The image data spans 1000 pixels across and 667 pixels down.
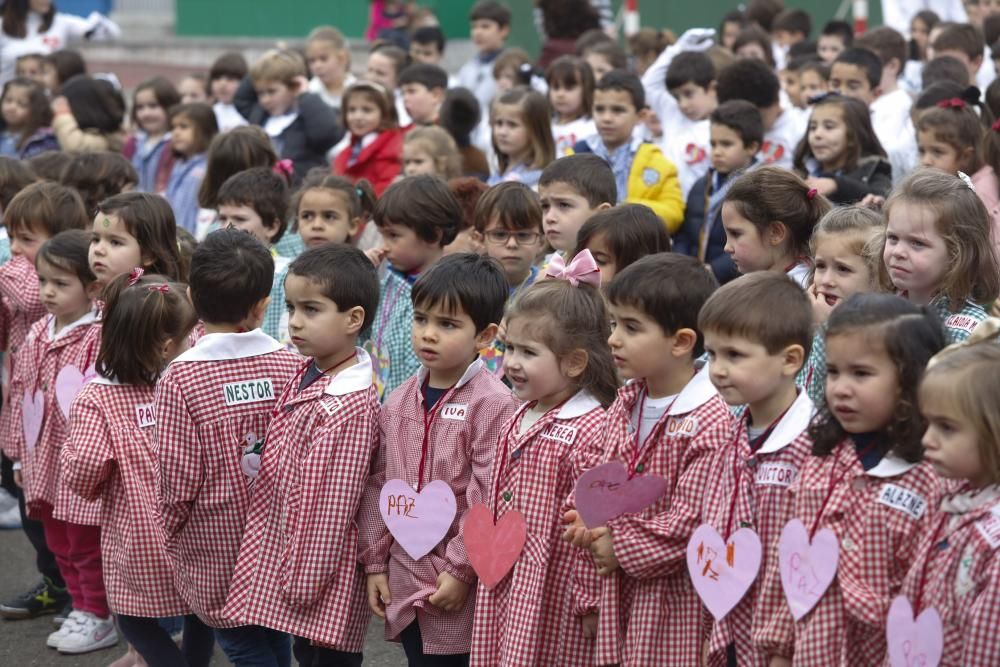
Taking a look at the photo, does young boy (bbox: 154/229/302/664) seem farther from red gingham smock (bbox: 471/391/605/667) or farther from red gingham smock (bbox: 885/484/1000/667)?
red gingham smock (bbox: 885/484/1000/667)

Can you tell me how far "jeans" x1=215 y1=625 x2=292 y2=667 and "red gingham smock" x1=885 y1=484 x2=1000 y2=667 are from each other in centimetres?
215

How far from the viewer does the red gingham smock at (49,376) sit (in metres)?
5.59

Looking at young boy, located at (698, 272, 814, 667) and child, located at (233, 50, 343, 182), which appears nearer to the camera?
young boy, located at (698, 272, 814, 667)

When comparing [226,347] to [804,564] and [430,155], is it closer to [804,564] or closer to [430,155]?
[804,564]

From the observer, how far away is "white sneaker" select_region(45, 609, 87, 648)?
5793 millimetres

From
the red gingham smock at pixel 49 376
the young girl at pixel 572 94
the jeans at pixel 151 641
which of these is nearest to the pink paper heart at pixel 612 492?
the jeans at pixel 151 641

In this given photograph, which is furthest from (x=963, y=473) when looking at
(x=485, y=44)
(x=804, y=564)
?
(x=485, y=44)

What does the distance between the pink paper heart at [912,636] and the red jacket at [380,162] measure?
6.07 metres

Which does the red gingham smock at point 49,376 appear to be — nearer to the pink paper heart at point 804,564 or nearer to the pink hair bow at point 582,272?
the pink hair bow at point 582,272

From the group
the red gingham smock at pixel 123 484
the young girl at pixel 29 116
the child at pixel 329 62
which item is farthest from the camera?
the child at pixel 329 62

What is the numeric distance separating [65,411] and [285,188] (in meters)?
1.78

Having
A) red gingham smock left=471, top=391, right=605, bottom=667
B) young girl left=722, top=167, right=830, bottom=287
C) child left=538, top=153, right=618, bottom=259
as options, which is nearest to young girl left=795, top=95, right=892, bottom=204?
child left=538, top=153, right=618, bottom=259

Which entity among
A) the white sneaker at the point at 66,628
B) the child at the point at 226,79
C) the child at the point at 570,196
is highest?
the child at the point at 570,196

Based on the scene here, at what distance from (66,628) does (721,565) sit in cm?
313
